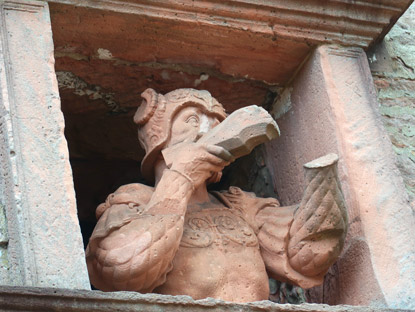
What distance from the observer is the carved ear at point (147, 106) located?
4.38 metres

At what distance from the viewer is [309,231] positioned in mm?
4074

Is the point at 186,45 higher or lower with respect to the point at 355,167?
higher

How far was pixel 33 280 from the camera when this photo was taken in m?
3.46

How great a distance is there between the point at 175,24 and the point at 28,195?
3.78ft

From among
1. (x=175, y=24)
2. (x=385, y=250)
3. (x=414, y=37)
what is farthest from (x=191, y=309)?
(x=414, y=37)

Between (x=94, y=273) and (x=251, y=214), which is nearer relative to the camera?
(x=94, y=273)

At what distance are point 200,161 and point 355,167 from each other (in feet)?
2.17

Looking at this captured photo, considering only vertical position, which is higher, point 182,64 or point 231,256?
point 182,64

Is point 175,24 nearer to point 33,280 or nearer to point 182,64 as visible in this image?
point 182,64

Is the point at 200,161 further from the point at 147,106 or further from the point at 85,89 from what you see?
the point at 85,89

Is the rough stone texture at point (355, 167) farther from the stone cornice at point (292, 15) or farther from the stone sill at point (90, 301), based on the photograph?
the stone sill at point (90, 301)

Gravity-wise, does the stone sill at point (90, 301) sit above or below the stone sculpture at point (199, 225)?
below

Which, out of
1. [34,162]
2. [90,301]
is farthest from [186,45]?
[90,301]

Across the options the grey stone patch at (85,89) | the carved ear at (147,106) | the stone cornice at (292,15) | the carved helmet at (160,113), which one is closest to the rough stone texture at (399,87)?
the stone cornice at (292,15)
